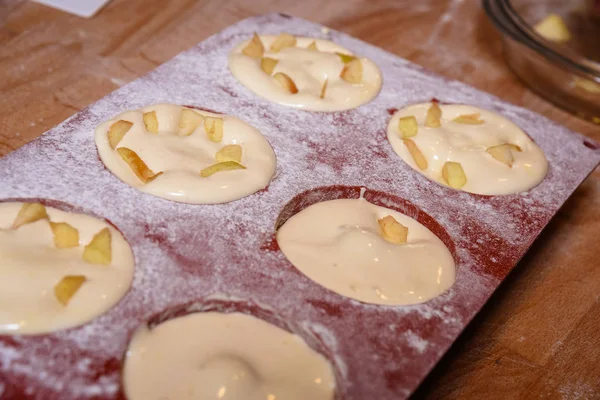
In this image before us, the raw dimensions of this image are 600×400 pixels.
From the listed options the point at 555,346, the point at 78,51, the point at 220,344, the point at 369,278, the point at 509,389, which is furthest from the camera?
the point at 78,51

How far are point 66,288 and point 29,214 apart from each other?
0.84 feet

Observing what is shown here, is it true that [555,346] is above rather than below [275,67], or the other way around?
below

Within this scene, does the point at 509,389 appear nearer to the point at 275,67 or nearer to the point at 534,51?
the point at 275,67

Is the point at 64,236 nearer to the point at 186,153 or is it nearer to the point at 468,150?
the point at 186,153

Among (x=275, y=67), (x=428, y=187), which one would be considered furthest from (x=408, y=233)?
(x=275, y=67)

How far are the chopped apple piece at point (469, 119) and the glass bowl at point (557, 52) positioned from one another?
0.53 meters

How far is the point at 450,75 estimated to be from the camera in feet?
9.73

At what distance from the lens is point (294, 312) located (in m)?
1.48

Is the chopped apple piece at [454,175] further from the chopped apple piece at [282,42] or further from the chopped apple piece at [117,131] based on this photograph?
the chopped apple piece at [117,131]

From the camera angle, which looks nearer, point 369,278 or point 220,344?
point 220,344

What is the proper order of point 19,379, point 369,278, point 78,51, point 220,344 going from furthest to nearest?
point 78,51
point 369,278
point 220,344
point 19,379

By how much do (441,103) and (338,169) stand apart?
61cm

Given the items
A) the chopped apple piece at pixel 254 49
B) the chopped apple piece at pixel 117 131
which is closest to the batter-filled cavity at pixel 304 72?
the chopped apple piece at pixel 254 49

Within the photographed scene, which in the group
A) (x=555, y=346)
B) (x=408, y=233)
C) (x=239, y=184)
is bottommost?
(x=555, y=346)
